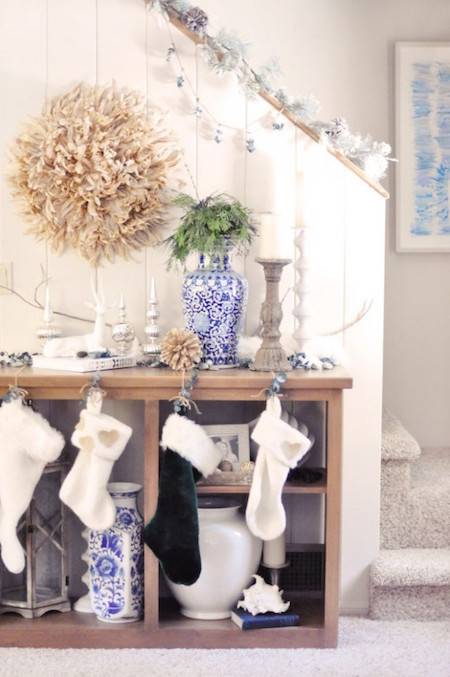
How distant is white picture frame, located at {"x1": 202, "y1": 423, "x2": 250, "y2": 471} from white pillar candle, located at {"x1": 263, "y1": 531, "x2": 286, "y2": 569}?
0.29m

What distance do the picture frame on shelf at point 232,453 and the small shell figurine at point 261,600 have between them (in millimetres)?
310

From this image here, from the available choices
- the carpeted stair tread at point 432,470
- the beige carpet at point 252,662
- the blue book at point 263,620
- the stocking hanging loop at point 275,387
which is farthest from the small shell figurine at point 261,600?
the carpeted stair tread at point 432,470

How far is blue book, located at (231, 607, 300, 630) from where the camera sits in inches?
105

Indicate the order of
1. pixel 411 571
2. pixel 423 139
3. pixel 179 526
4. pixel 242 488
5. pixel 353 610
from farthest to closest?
pixel 423 139, pixel 353 610, pixel 411 571, pixel 242 488, pixel 179 526

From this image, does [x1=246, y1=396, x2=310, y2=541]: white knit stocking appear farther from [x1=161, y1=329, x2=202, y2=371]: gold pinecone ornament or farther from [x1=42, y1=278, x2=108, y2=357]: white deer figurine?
[x1=42, y1=278, x2=108, y2=357]: white deer figurine

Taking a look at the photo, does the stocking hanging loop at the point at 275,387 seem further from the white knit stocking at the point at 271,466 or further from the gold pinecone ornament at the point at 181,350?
the gold pinecone ornament at the point at 181,350

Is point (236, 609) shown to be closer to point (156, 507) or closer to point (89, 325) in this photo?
point (156, 507)

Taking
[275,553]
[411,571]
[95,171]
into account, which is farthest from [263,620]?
[95,171]

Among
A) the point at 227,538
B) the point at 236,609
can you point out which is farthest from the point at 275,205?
the point at 236,609

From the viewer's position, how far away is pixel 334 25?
12.5ft

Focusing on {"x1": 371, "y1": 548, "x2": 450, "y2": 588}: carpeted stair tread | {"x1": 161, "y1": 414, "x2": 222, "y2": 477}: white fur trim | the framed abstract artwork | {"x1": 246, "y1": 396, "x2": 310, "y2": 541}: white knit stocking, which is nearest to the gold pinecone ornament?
{"x1": 161, "y1": 414, "x2": 222, "y2": 477}: white fur trim

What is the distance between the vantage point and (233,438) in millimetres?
2756

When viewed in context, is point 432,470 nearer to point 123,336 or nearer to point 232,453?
point 232,453

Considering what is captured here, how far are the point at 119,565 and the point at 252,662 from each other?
47 cm
